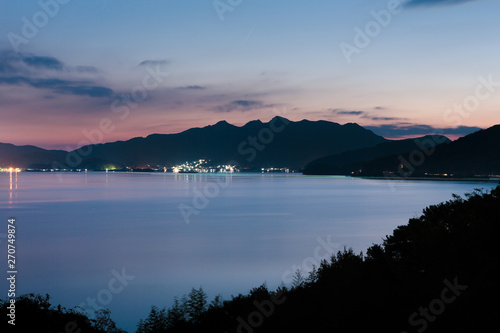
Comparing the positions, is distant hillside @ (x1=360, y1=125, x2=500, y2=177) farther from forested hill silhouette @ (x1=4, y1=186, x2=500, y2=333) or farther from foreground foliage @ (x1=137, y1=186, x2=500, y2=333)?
forested hill silhouette @ (x1=4, y1=186, x2=500, y2=333)

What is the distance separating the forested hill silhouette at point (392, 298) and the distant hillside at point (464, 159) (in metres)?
147

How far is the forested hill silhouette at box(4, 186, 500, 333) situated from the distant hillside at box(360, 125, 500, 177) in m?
147

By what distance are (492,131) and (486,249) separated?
17060 centimetres

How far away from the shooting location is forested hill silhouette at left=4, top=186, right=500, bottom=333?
8953 mm

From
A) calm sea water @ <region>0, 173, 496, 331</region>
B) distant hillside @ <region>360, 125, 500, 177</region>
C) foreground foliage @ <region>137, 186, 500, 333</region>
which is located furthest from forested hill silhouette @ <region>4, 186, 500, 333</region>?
distant hillside @ <region>360, 125, 500, 177</region>

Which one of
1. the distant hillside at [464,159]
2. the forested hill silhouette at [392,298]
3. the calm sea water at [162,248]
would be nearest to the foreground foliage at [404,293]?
the forested hill silhouette at [392,298]

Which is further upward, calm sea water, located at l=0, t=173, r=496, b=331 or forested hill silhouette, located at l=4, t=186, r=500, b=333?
→ forested hill silhouette, located at l=4, t=186, r=500, b=333

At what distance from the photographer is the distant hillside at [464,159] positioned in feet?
488

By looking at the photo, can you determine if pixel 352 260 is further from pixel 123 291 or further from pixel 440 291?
pixel 123 291

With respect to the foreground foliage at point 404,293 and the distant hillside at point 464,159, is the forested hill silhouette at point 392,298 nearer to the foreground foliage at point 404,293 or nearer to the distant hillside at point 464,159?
the foreground foliage at point 404,293

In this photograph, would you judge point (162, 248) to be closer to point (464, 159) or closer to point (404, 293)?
point (404, 293)

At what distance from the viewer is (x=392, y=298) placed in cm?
1026

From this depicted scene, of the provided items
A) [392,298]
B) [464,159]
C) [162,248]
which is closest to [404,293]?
[392,298]

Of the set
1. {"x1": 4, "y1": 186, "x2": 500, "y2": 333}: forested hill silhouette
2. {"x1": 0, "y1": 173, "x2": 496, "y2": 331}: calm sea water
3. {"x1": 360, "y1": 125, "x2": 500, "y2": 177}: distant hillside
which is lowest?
{"x1": 0, "y1": 173, "x2": 496, "y2": 331}: calm sea water
